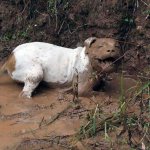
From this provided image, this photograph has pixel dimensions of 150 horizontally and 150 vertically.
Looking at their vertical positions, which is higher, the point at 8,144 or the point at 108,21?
the point at 108,21

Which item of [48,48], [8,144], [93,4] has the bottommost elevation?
[8,144]

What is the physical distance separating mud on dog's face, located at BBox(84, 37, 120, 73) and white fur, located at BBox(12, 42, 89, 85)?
24 centimetres

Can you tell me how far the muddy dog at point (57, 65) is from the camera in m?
6.88

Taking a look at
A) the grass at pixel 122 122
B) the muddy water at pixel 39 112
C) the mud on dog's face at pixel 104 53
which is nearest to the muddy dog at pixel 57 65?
the mud on dog's face at pixel 104 53

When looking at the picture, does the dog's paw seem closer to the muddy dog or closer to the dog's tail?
the muddy dog

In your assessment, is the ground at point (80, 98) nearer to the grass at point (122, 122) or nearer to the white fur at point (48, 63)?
the grass at point (122, 122)

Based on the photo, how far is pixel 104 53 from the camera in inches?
262

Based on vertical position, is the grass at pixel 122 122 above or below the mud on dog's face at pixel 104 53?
below

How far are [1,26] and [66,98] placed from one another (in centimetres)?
224

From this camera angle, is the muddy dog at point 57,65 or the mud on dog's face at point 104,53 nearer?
the mud on dog's face at point 104,53

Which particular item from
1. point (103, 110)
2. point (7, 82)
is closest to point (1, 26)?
point (7, 82)

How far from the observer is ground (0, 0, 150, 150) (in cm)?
561

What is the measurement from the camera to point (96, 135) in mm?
5676

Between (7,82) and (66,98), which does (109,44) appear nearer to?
(66,98)
